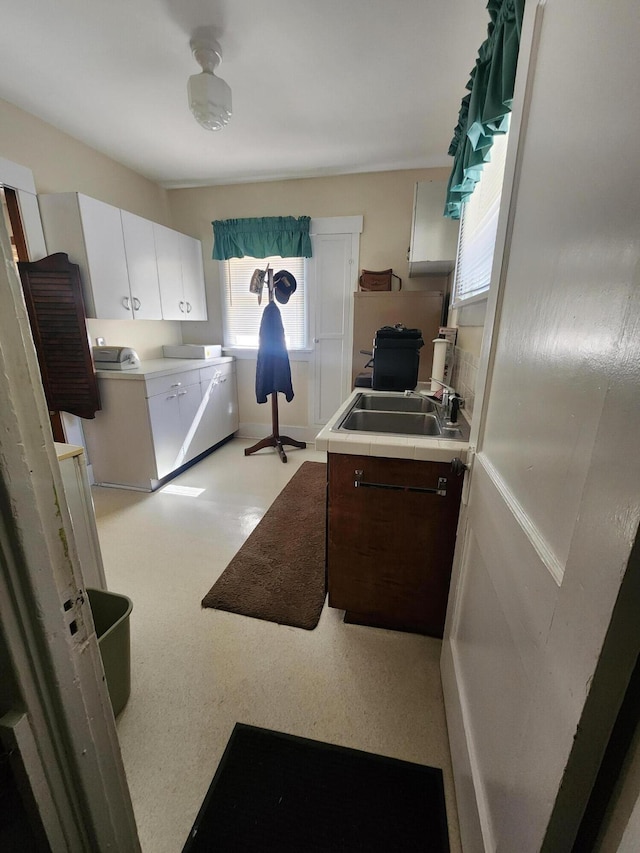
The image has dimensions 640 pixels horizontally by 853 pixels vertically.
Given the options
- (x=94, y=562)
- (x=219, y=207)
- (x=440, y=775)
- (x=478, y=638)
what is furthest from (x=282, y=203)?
(x=440, y=775)

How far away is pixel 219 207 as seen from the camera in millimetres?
3510

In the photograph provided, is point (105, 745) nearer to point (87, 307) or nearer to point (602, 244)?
point (602, 244)

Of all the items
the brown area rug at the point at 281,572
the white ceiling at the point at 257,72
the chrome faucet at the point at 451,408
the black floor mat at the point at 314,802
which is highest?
the white ceiling at the point at 257,72

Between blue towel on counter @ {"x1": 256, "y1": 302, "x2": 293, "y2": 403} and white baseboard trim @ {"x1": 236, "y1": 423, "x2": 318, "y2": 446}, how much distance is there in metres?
0.63

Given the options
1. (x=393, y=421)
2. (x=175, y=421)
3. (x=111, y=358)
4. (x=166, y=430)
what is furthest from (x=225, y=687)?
(x=111, y=358)

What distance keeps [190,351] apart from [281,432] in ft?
4.23

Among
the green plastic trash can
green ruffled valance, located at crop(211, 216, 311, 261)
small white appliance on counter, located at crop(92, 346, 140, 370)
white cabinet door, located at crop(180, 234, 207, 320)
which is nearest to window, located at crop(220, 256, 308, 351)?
green ruffled valance, located at crop(211, 216, 311, 261)

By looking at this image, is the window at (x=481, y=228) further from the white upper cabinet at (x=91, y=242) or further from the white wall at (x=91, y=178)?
the white wall at (x=91, y=178)

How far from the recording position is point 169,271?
3195 mm

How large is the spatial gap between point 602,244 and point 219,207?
3879 mm

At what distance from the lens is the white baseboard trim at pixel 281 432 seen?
3924 millimetres

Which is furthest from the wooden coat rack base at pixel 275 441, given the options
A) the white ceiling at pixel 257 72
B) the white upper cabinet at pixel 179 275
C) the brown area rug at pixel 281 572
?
the white ceiling at pixel 257 72

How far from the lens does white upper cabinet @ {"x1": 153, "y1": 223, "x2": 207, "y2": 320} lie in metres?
3.11

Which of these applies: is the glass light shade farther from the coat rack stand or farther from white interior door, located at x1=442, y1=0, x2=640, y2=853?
the coat rack stand
